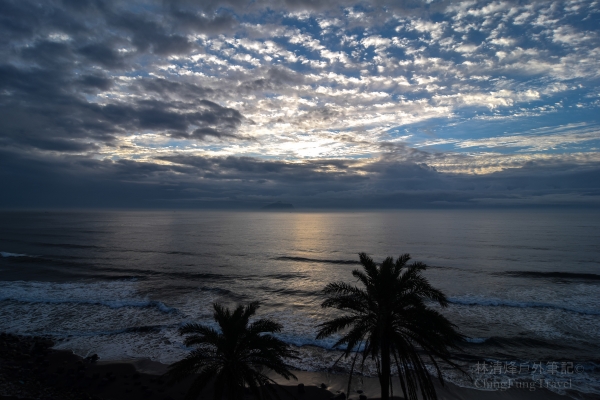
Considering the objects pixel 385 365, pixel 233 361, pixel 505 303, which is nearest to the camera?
pixel 233 361

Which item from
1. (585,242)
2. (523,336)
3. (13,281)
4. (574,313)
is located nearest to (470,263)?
(574,313)

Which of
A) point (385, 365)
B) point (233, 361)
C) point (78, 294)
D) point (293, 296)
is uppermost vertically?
point (233, 361)

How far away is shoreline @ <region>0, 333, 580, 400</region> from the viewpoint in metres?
18.4

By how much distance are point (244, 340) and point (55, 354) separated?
19.0 meters

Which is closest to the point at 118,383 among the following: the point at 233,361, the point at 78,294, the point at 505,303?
the point at 233,361

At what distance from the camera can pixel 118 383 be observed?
19.7 m

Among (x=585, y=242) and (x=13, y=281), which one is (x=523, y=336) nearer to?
(x=13, y=281)

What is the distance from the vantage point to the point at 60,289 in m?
40.5

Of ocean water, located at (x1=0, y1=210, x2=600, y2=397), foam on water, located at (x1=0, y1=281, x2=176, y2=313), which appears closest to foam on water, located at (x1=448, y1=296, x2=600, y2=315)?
ocean water, located at (x1=0, y1=210, x2=600, y2=397)

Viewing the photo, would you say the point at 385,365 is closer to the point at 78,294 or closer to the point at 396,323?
the point at 396,323

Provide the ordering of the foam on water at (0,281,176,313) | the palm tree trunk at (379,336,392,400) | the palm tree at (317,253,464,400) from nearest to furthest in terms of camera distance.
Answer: the palm tree at (317,253,464,400) < the palm tree trunk at (379,336,392,400) < the foam on water at (0,281,176,313)

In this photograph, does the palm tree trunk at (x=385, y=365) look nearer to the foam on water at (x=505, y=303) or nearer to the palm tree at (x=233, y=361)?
the palm tree at (x=233, y=361)

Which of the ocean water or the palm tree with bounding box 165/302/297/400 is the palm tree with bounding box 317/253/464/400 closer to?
the palm tree with bounding box 165/302/297/400

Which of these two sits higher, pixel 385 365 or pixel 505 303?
pixel 385 365
